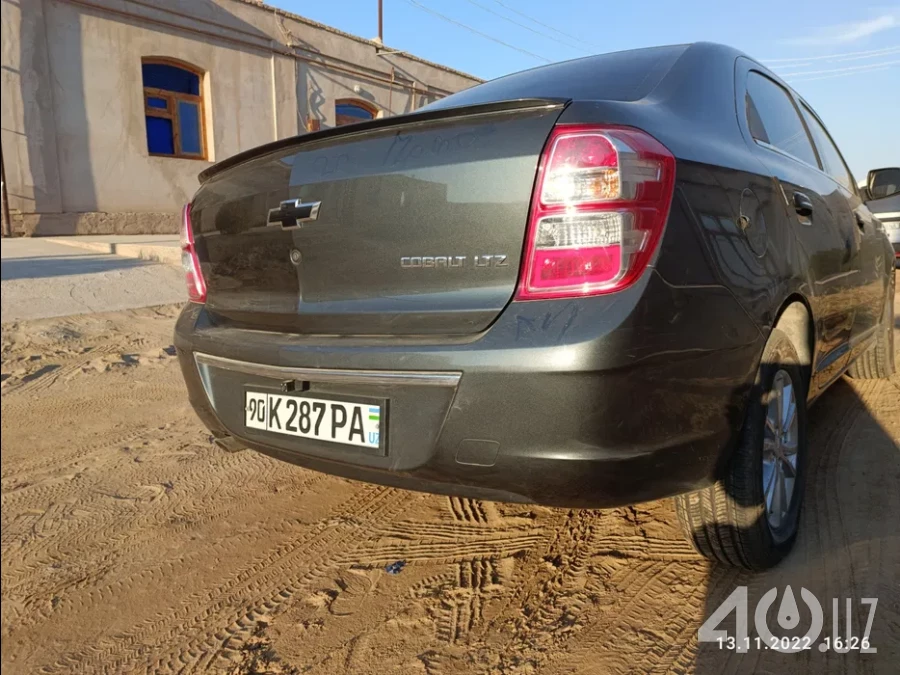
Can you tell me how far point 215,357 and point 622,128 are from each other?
133 cm

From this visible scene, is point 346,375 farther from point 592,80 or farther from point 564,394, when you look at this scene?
point 592,80

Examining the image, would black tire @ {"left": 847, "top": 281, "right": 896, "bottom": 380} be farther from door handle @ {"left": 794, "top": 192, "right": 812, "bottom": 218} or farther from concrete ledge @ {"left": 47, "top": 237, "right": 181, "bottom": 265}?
concrete ledge @ {"left": 47, "top": 237, "right": 181, "bottom": 265}

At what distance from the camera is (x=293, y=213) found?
72.9 inches

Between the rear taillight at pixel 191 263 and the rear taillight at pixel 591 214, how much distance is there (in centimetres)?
126

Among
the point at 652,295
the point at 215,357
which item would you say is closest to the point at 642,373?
the point at 652,295

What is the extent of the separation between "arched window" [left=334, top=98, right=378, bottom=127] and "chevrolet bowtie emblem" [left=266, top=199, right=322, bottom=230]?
43.4ft

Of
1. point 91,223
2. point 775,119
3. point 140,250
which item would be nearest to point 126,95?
point 91,223

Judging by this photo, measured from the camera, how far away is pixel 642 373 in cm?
146

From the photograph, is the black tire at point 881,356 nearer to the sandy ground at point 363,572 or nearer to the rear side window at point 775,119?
the sandy ground at point 363,572

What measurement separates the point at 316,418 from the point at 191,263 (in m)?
0.91

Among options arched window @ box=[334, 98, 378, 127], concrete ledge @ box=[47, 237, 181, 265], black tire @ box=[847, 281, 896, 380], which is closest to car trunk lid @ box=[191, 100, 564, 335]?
black tire @ box=[847, 281, 896, 380]

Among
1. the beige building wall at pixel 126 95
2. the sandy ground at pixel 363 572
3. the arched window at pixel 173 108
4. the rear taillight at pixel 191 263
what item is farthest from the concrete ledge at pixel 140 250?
the rear taillight at pixel 191 263

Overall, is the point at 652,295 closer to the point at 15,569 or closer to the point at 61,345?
the point at 15,569

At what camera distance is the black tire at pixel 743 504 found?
1807mm
